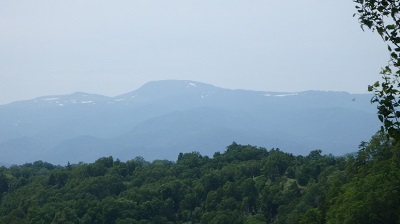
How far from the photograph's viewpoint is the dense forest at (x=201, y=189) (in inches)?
1992

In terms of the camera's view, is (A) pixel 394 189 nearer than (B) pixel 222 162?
Yes

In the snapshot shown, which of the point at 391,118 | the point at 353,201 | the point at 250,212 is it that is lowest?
the point at 250,212

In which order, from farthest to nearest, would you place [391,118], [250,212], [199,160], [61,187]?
1. [199,160]
2. [61,187]
3. [250,212]
4. [391,118]

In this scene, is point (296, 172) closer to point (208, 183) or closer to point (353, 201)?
point (208, 183)

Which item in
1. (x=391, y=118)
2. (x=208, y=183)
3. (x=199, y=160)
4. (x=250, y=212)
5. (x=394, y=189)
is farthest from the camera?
(x=199, y=160)

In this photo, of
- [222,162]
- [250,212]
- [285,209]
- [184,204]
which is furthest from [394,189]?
[222,162]

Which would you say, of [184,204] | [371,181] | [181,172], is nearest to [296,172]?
[184,204]

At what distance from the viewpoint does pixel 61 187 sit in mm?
75375

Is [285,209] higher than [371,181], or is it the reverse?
[371,181]

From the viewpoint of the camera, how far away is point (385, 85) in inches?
313

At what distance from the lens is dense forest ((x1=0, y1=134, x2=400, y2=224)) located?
50.6 m

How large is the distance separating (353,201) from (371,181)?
2.38 metres

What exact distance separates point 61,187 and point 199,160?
16.4m

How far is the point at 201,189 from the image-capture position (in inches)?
2630
